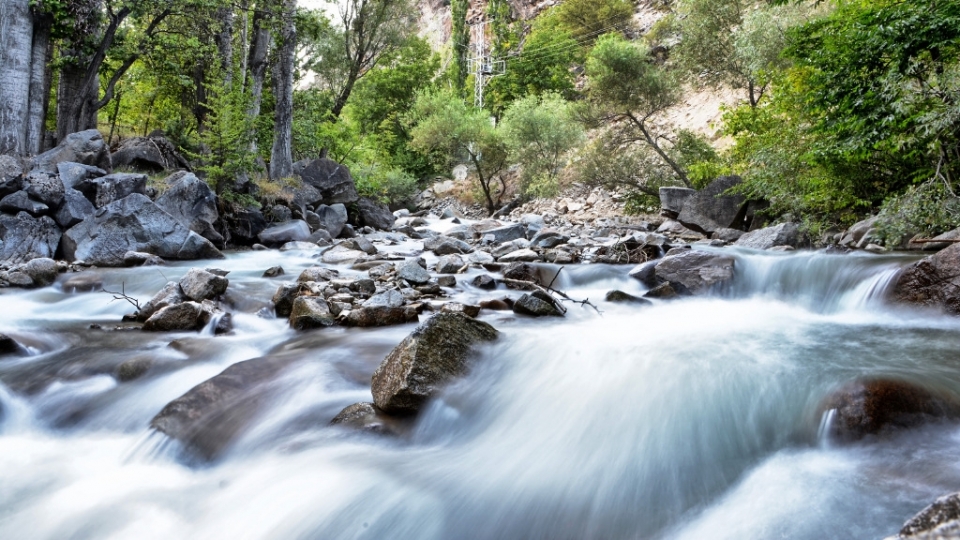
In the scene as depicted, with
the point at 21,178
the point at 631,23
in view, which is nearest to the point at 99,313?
the point at 21,178

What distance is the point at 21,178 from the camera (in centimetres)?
923

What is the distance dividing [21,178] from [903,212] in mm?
12701

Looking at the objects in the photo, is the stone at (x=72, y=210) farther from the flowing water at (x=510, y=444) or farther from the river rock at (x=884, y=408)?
the river rock at (x=884, y=408)

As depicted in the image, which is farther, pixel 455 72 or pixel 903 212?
pixel 455 72

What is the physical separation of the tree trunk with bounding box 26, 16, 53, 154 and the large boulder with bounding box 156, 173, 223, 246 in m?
2.76

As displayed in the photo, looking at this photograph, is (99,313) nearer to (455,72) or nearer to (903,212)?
(903,212)

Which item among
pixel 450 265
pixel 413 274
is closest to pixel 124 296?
pixel 413 274

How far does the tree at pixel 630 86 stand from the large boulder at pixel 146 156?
1295 centimetres

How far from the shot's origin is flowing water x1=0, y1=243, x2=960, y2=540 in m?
2.66

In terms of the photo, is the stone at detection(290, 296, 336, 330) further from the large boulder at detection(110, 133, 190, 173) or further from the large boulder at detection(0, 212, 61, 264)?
the large boulder at detection(110, 133, 190, 173)

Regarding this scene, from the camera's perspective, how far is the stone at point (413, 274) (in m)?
7.60

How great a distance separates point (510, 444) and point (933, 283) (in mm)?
4704

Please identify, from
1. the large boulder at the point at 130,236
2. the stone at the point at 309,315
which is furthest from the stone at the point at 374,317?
the large boulder at the point at 130,236

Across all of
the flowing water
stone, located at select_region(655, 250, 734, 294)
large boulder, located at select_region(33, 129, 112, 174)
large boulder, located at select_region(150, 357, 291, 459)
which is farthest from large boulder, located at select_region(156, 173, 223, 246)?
stone, located at select_region(655, 250, 734, 294)
